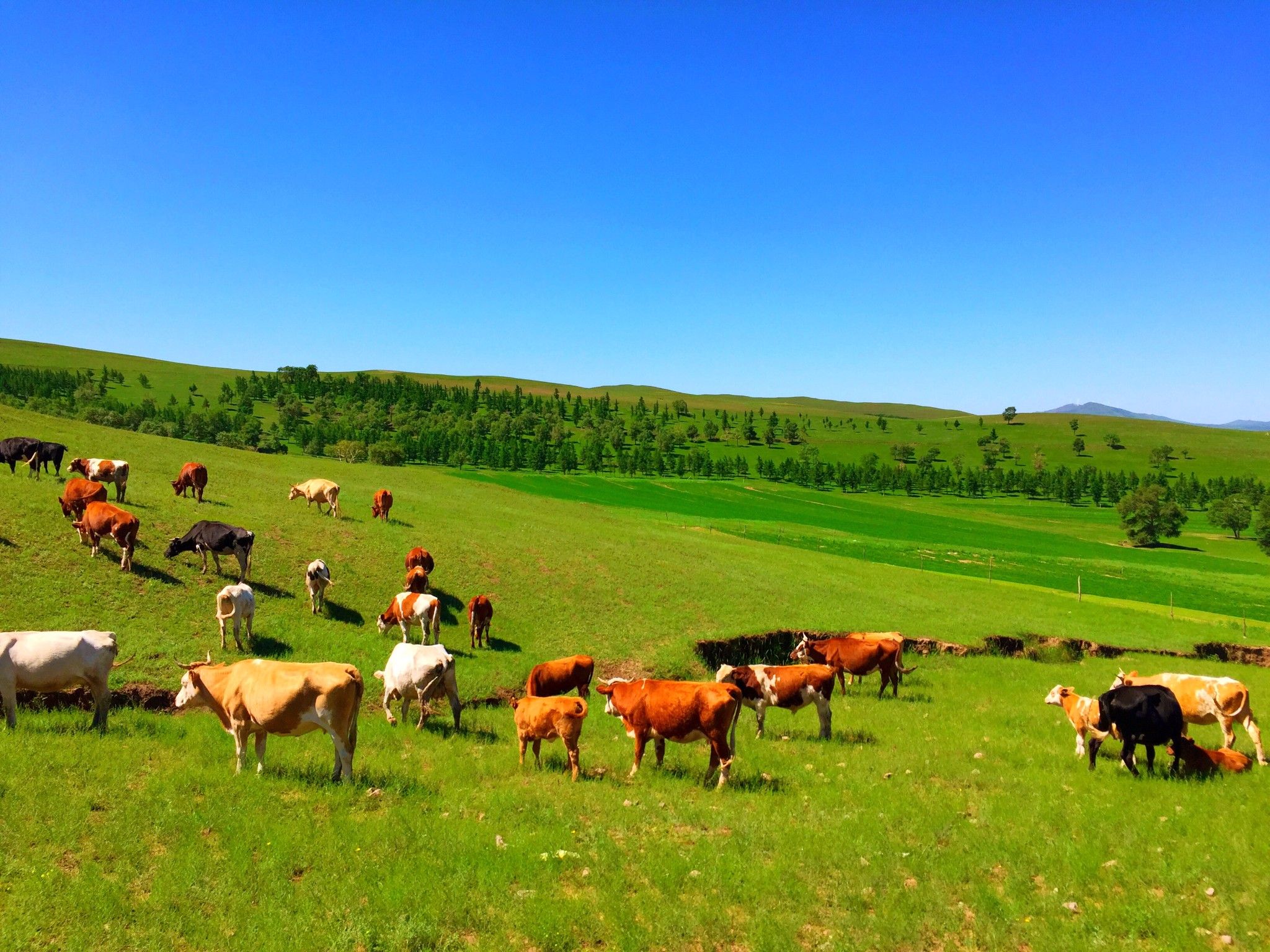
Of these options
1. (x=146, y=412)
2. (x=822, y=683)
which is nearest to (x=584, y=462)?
(x=146, y=412)

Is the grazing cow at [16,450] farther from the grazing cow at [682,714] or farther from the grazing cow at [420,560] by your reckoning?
the grazing cow at [682,714]

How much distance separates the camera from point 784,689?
53.9 feet

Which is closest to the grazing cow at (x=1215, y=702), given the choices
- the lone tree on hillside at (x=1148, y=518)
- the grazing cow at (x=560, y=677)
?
the grazing cow at (x=560, y=677)

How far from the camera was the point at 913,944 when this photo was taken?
8250mm

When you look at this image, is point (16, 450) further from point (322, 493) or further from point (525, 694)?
point (525, 694)

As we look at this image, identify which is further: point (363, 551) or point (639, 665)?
Result: point (363, 551)

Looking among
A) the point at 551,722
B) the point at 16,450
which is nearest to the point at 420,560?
the point at 551,722

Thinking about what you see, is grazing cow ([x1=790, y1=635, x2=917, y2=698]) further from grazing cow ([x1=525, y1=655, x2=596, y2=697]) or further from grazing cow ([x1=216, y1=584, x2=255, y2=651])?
grazing cow ([x1=216, y1=584, x2=255, y2=651])

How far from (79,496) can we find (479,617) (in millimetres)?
13843

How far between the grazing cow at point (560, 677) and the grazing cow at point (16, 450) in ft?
79.2

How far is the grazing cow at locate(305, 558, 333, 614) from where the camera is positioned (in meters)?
21.6

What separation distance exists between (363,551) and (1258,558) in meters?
118

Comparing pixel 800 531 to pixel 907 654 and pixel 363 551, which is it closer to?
pixel 907 654

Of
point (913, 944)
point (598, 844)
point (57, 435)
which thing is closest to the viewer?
point (913, 944)
